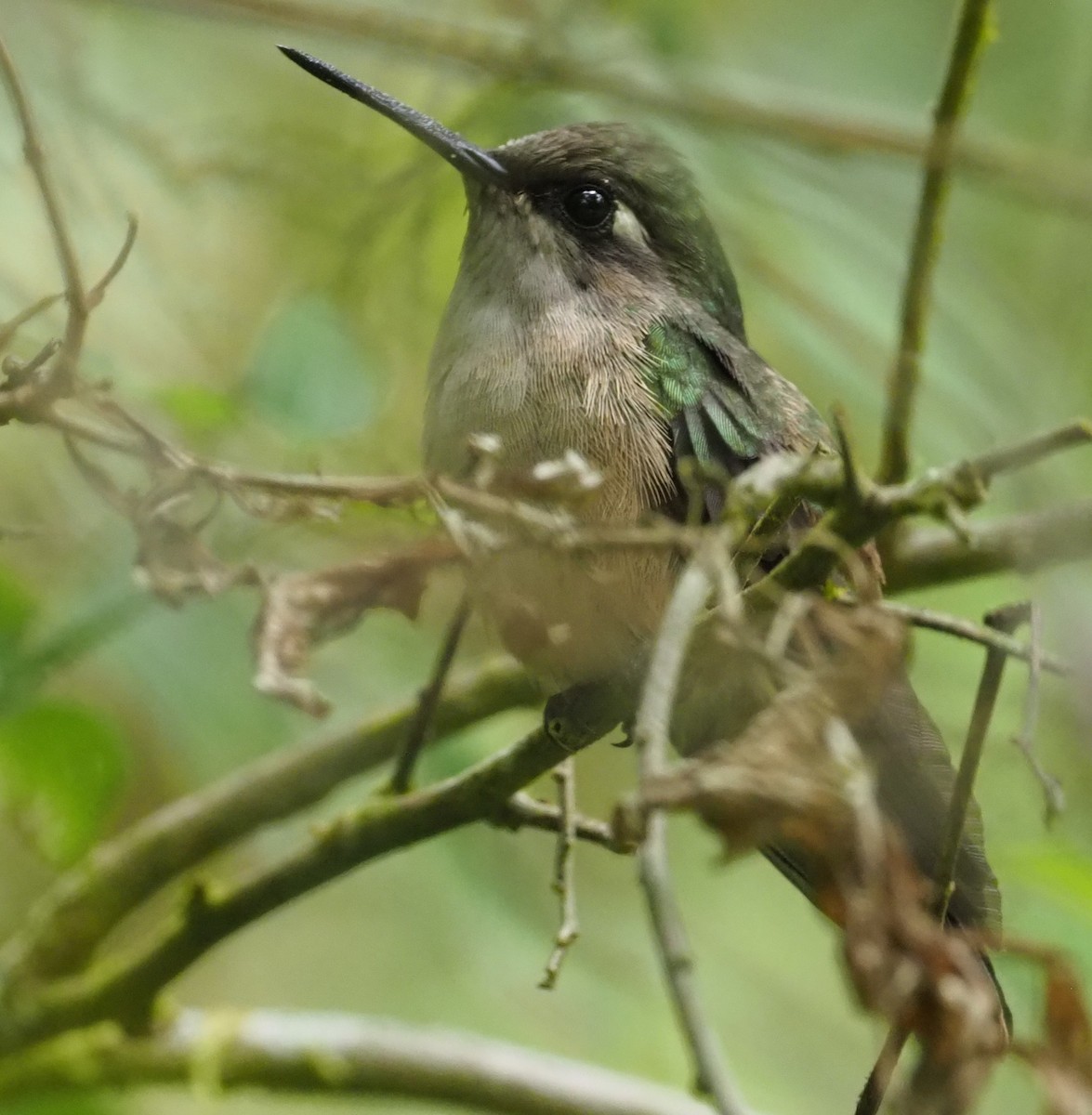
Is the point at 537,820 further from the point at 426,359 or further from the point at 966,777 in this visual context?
the point at 426,359

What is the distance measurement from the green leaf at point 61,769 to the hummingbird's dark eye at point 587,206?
52.6 inches

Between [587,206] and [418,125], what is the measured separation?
1.30 ft

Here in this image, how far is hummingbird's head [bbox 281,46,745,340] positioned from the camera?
290 centimetres

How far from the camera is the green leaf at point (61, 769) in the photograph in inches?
103

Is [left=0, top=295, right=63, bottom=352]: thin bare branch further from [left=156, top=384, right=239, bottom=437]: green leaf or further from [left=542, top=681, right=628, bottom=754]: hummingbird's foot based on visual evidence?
[left=542, top=681, right=628, bottom=754]: hummingbird's foot

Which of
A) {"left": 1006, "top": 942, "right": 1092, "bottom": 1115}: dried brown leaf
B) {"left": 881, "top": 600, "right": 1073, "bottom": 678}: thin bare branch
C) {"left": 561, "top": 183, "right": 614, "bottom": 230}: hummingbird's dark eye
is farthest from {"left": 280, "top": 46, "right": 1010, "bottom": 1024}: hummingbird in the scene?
{"left": 1006, "top": 942, "right": 1092, "bottom": 1115}: dried brown leaf

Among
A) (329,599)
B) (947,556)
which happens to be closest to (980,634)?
(329,599)

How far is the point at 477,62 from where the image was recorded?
3.31 meters

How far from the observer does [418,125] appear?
2.79 m

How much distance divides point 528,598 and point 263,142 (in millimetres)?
2779

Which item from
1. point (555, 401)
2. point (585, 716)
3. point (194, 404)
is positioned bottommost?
point (585, 716)

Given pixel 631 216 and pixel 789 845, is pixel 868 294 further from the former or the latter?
pixel 789 845

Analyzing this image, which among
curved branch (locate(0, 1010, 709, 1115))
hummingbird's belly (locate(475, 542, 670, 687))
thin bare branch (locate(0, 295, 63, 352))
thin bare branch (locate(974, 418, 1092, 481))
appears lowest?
curved branch (locate(0, 1010, 709, 1115))

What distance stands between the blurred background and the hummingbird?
0.15m
